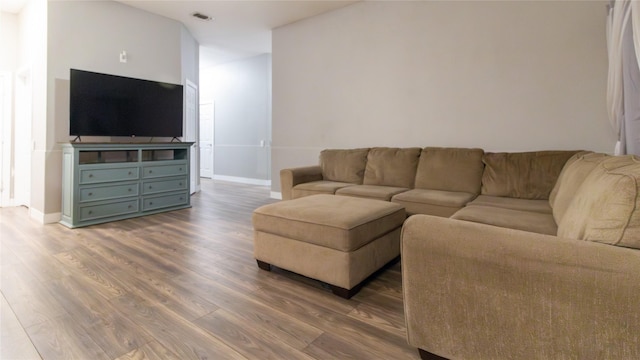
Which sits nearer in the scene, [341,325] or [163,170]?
[341,325]

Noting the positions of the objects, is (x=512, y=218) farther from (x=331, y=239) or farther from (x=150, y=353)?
(x=150, y=353)

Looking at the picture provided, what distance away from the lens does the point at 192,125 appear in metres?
5.81

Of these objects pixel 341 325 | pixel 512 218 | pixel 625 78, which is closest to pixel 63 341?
pixel 341 325

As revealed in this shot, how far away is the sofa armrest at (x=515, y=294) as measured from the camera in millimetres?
919

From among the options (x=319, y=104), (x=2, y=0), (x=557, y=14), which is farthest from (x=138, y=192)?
(x=557, y=14)

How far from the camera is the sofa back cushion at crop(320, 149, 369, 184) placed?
3.80m

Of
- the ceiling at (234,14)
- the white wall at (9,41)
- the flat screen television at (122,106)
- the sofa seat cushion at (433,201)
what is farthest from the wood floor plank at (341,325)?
the white wall at (9,41)

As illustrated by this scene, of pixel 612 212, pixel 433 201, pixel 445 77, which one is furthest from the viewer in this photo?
pixel 445 77

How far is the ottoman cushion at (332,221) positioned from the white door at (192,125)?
385cm

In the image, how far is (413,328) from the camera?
130 cm

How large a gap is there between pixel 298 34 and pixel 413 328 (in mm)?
4596

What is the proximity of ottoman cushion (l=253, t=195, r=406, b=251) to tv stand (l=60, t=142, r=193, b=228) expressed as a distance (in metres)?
2.38

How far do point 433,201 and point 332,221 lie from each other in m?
1.19

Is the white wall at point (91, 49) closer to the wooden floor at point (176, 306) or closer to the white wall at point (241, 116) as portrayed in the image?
the wooden floor at point (176, 306)
